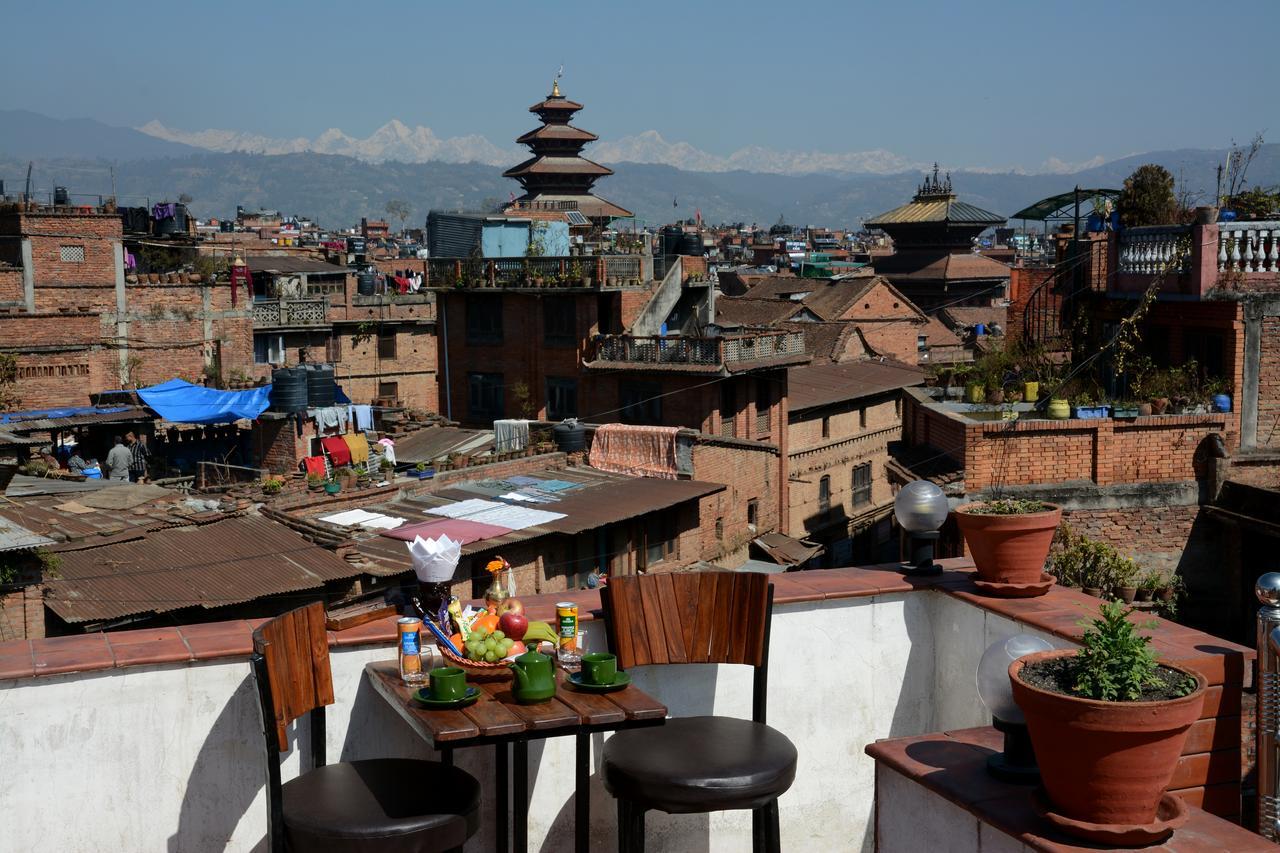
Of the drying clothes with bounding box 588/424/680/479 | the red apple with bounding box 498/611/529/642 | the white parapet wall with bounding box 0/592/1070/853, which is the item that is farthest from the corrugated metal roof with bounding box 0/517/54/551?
the drying clothes with bounding box 588/424/680/479

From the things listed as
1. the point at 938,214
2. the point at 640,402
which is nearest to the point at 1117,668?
the point at 640,402

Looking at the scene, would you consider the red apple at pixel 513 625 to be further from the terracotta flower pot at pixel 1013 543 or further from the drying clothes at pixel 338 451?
the drying clothes at pixel 338 451

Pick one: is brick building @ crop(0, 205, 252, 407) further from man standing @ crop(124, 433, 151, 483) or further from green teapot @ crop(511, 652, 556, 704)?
green teapot @ crop(511, 652, 556, 704)

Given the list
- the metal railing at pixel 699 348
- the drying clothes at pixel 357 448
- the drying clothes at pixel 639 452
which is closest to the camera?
the drying clothes at pixel 357 448

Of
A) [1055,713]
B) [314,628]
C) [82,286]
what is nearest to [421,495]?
[314,628]

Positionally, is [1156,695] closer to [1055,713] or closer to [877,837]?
[1055,713]

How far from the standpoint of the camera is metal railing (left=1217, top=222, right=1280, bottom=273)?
→ 13.2m

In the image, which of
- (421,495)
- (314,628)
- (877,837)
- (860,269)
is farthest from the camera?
(860,269)

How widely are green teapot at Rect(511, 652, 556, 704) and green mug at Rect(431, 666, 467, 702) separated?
204 mm

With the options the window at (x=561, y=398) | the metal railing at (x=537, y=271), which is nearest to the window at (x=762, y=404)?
the metal railing at (x=537, y=271)

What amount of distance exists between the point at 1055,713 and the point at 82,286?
140ft

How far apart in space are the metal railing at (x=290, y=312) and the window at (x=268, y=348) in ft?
1.68

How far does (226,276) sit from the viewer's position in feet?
150

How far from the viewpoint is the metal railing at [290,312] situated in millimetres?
46688
